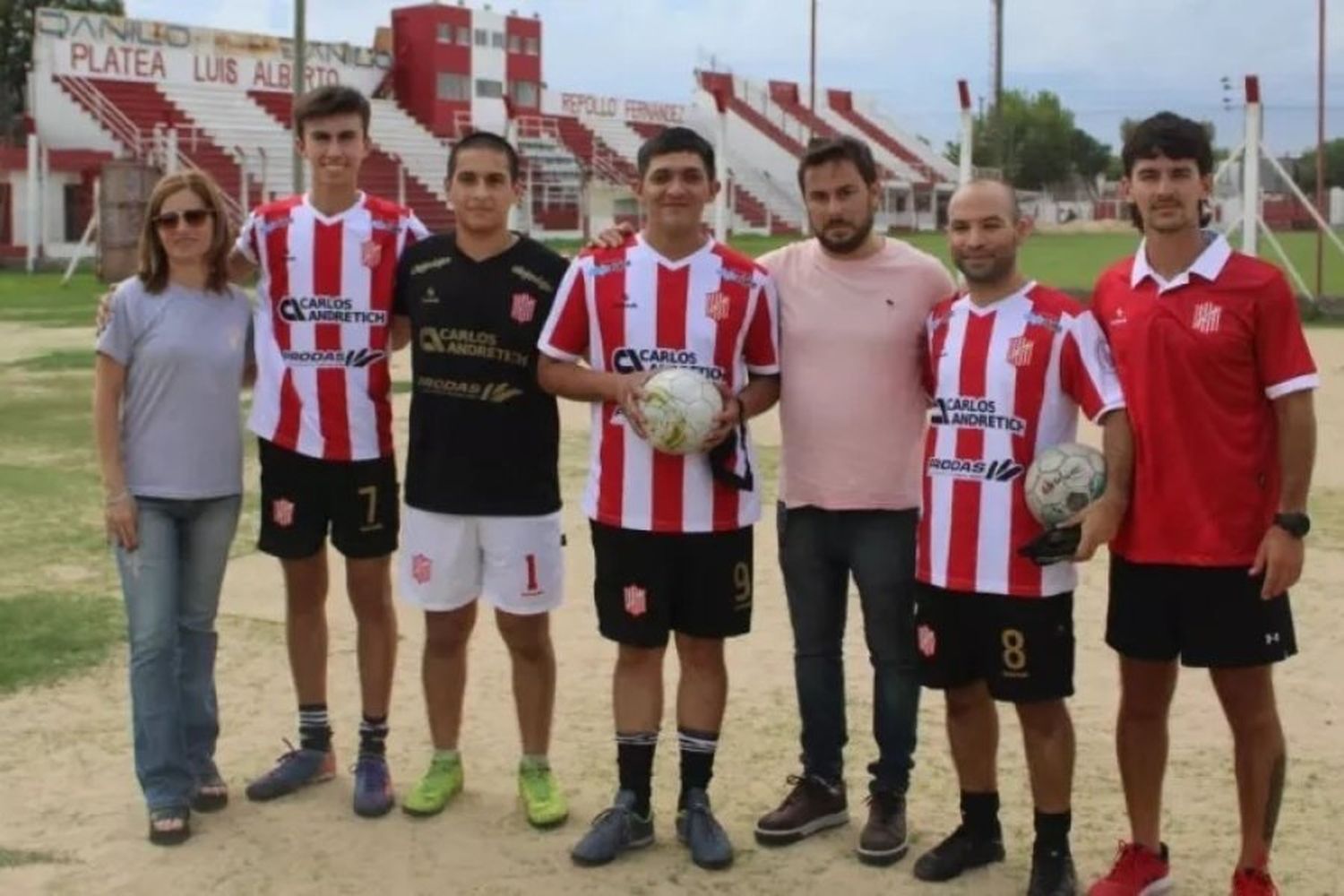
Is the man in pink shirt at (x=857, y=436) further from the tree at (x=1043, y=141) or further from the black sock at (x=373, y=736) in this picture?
the tree at (x=1043, y=141)

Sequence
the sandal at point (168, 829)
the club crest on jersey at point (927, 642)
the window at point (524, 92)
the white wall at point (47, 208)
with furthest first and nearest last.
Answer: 1. the window at point (524, 92)
2. the white wall at point (47, 208)
3. the sandal at point (168, 829)
4. the club crest on jersey at point (927, 642)

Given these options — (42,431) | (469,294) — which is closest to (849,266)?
(469,294)

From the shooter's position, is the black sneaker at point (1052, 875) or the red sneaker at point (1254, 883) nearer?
the red sneaker at point (1254, 883)

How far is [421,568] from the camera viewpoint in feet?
16.5

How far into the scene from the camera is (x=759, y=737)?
19.2 ft

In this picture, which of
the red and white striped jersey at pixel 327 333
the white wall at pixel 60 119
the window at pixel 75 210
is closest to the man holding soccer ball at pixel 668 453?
the red and white striped jersey at pixel 327 333

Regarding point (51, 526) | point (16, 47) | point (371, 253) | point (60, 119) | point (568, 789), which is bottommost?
point (568, 789)

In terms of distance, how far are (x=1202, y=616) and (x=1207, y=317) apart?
772 mm

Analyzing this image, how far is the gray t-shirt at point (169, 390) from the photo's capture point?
4.84 meters

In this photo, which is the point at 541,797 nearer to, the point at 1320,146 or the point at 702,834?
the point at 702,834

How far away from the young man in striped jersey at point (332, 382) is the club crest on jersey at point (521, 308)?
0.53 metres

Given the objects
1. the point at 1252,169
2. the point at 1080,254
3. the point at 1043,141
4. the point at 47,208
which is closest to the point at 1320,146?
the point at 1252,169

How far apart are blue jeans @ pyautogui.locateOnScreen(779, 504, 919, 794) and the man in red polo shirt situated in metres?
0.69

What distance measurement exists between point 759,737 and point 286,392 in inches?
83.4
